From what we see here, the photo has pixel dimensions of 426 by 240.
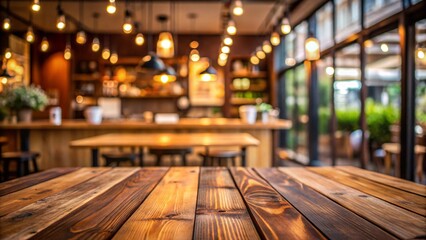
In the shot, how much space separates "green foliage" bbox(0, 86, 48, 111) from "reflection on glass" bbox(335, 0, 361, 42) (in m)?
5.11

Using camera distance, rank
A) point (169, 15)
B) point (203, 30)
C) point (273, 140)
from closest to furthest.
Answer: point (273, 140), point (169, 15), point (203, 30)

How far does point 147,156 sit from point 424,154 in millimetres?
4308

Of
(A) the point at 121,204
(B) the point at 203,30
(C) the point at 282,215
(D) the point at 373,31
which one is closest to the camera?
(C) the point at 282,215

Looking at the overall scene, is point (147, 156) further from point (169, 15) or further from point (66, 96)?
point (66, 96)

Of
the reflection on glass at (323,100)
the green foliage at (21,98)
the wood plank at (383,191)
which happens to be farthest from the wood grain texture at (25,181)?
the reflection on glass at (323,100)

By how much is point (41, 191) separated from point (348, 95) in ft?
20.9

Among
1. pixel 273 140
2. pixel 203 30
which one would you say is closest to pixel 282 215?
pixel 273 140

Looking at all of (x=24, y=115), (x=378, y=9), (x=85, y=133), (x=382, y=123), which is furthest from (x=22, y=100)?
(x=382, y=123)

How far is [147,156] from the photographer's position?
6.09 m

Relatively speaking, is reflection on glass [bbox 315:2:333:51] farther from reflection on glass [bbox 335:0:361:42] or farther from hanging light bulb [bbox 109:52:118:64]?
hanging light bulb [bbox 109:52:118:64]

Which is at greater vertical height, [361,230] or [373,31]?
[373,31]

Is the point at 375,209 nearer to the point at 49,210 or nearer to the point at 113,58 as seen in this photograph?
the point at 49,210

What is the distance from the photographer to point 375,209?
110cm

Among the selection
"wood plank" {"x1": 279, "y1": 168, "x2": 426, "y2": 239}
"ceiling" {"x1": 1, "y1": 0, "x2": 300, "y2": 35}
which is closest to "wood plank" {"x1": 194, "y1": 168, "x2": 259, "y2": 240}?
"wood plank" {"x1": 279, "y1": 168, "x2": 426, "y2": 239}
